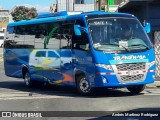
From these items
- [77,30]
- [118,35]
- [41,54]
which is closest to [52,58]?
[41,54]

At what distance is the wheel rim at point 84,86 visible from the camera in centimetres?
1512

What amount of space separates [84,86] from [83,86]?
0.21 feet

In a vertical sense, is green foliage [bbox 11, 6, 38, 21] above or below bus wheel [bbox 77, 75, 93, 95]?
below

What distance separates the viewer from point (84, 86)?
1532 centimetres

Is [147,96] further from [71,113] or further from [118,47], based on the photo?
[71,113]

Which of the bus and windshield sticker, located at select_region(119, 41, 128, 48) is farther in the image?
windshield sticker, located at select_region(119, 41, 128, 48)

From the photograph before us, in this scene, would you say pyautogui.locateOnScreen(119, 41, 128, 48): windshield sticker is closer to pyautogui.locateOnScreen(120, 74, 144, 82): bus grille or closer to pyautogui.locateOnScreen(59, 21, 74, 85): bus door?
pyautogui.locateOnScreen(120, 74, 144, 82): bus grille

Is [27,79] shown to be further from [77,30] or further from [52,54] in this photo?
[77,30]

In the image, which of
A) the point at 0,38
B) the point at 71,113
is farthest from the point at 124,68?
the point at 0,38

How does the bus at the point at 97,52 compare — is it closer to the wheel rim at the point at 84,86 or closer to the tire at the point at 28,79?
the wheel rim at the point at 84,86

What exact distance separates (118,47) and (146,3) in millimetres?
11180

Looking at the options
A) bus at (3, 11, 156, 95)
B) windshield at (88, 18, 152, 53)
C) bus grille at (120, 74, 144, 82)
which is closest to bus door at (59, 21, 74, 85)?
bus at (3, 11, 156, 95)

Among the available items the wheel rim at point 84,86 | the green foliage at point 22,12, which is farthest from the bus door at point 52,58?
the green foliage at point 22,12

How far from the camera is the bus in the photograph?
575 inches
